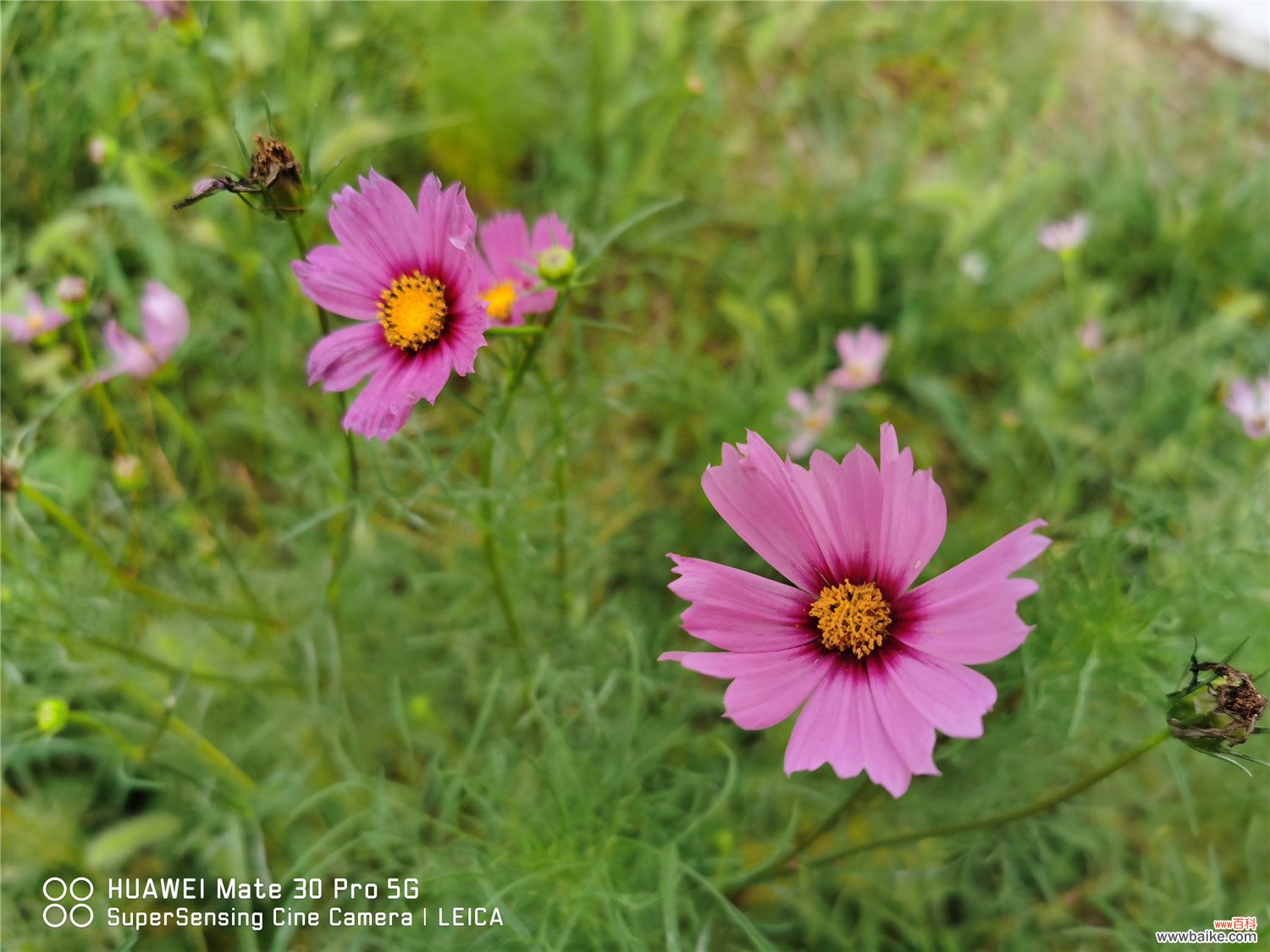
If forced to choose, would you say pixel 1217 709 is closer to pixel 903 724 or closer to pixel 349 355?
pixel 903 724

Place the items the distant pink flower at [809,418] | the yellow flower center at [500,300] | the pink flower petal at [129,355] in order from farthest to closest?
the distant pink flower at [809,418] < the pink flower petal at [129,355] < the yellow flower center at [500,300]

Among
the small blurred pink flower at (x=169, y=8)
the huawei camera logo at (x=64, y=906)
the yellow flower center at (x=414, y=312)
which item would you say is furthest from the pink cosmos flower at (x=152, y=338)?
the huawei camera logo at (x=64, y=906)

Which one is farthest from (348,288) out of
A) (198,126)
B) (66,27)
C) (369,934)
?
(198,126)

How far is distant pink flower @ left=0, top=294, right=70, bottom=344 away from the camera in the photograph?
1063mm

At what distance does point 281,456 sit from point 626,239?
0.67 m

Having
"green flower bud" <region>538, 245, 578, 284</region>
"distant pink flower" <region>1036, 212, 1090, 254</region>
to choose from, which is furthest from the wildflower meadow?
"distant pink flower" <region>1036, 212, 1090, 254</region>

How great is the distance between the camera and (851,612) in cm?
68

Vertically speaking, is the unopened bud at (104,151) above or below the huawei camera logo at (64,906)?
above

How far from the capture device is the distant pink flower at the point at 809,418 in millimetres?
1271

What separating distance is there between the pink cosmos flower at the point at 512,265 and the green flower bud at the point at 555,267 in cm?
7

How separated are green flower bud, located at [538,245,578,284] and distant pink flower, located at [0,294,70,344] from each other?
0.72 m

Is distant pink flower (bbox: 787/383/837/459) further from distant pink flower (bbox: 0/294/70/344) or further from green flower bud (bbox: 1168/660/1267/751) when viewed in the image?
distant pink flower (bbox: 0/294/70/344)

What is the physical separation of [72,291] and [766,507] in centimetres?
71

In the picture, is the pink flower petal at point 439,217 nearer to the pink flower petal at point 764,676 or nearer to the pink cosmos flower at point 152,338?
the pink flower petal at point 764,676
